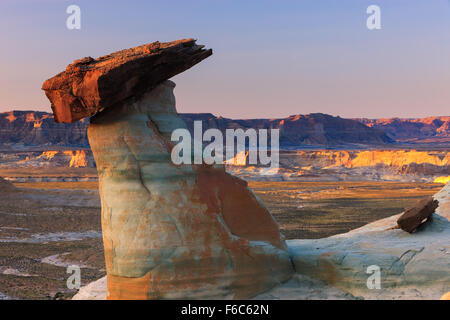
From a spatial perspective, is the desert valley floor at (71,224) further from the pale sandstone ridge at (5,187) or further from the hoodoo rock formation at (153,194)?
the hoodoo rock formation at (153,194)

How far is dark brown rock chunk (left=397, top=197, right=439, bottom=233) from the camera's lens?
37.7 feet

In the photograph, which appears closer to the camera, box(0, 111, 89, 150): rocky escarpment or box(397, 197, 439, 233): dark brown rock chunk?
box(397, 197, 439, 233): dark brown rock chunk

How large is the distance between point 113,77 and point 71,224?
22.8 metres

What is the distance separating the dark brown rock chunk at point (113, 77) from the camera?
843 centimetres

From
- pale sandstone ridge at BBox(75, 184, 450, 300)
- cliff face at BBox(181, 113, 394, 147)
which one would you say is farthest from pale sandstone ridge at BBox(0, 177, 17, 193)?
cliff face at BBox(181, 113, 394, 147)

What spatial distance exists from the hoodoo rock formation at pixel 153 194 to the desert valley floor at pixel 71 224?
6.76m

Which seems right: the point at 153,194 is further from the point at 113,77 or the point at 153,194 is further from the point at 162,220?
the point at 113,77

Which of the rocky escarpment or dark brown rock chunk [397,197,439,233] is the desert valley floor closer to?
dark brown rock chunk [397,197,439,233]

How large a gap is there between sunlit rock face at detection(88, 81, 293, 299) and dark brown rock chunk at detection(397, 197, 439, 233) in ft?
12.2

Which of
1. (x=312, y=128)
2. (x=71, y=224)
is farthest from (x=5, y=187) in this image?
(x=312, y=128)

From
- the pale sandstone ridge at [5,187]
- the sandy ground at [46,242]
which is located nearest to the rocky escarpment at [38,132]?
the pale sandstone ridge at [5,187]

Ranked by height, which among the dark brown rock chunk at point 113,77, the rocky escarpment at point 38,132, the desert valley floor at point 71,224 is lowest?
the desert valley floor at point 71,224

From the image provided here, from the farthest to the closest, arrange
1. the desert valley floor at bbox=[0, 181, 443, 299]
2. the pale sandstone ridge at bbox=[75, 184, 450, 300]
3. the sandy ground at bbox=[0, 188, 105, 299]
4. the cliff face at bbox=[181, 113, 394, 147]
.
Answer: the cliff face at bbox=[181, 113, 394, 147]
the desert valley floor at bbox=[0, 181, 443, 299]
the sandy ground at bbox=[0, 188, 105, 299]
the pale sandstone ridge at bbox=[75, 184, 450, 300]
